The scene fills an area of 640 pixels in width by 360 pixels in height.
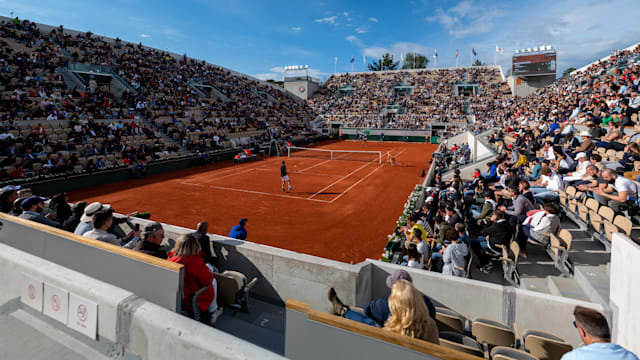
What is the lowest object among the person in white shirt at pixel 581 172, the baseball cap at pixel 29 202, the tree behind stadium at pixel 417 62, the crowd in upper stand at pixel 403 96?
the baseball cap at pixel 29 202

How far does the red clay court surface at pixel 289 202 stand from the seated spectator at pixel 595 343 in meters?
7.65

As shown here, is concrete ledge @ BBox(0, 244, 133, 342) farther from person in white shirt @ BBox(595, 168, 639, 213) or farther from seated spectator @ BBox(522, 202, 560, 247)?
person in white shirt @ BBox(595, 168, 639, 213)

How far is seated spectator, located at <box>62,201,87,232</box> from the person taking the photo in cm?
657

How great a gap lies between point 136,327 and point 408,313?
2.46 metres

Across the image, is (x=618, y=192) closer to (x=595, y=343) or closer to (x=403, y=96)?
(x=595, y=343)

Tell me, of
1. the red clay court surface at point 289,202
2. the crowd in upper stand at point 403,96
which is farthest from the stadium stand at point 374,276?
the crowd in upper stand at point 403,96

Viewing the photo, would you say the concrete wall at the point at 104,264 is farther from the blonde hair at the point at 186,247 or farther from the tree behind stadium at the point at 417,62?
the tree behind stadium at the point at 417,62

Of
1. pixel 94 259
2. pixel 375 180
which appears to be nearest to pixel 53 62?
pixel 375 180

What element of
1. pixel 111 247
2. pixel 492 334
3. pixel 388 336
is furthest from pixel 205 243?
pixel 492 334

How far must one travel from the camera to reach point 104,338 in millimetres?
3232

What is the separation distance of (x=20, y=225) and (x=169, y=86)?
37.0 m

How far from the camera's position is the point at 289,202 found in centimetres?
1661

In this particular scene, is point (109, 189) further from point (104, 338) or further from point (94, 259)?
point (104, 338)

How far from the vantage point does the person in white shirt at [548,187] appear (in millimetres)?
9227
